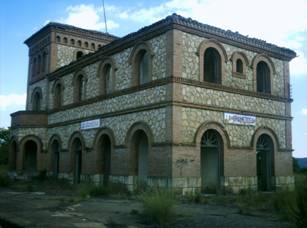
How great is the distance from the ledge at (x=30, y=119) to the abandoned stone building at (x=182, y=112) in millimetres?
3357

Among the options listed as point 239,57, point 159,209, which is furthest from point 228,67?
point 159,209

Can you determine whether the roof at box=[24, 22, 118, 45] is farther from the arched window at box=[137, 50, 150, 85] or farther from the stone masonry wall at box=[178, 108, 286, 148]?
the stone masonry wall at box=[178, 108, 286, 148]

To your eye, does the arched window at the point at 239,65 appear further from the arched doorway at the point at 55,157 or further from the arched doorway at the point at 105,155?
the arched doorway at the point at 55,157

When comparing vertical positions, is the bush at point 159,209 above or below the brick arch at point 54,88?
below

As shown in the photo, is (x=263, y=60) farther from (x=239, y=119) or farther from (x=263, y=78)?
(x=239, y=119)

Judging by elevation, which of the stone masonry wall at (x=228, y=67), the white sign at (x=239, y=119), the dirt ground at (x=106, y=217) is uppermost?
the stone masonry wall at (x=228, y=67)

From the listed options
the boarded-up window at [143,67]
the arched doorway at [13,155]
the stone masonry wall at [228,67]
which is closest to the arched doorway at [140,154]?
the boarded-up window at [143,67]

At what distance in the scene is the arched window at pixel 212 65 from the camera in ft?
66.4

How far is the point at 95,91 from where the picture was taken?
24.1 meters

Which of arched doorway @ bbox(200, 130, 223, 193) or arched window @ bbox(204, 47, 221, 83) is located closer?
arched doorway @ bbox(200, 130, 223, 193)

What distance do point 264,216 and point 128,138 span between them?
9.82 metres

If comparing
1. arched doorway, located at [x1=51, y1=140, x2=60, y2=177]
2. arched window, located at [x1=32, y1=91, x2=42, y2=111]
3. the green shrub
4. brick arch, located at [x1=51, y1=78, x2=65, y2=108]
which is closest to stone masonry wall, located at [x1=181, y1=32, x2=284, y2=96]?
brick arch, located at [x1=51, y1=78, x2=65, y2=108]

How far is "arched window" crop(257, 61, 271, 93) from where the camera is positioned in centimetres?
2259

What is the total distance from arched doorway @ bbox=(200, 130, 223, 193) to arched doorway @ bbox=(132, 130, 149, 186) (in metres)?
2.63
